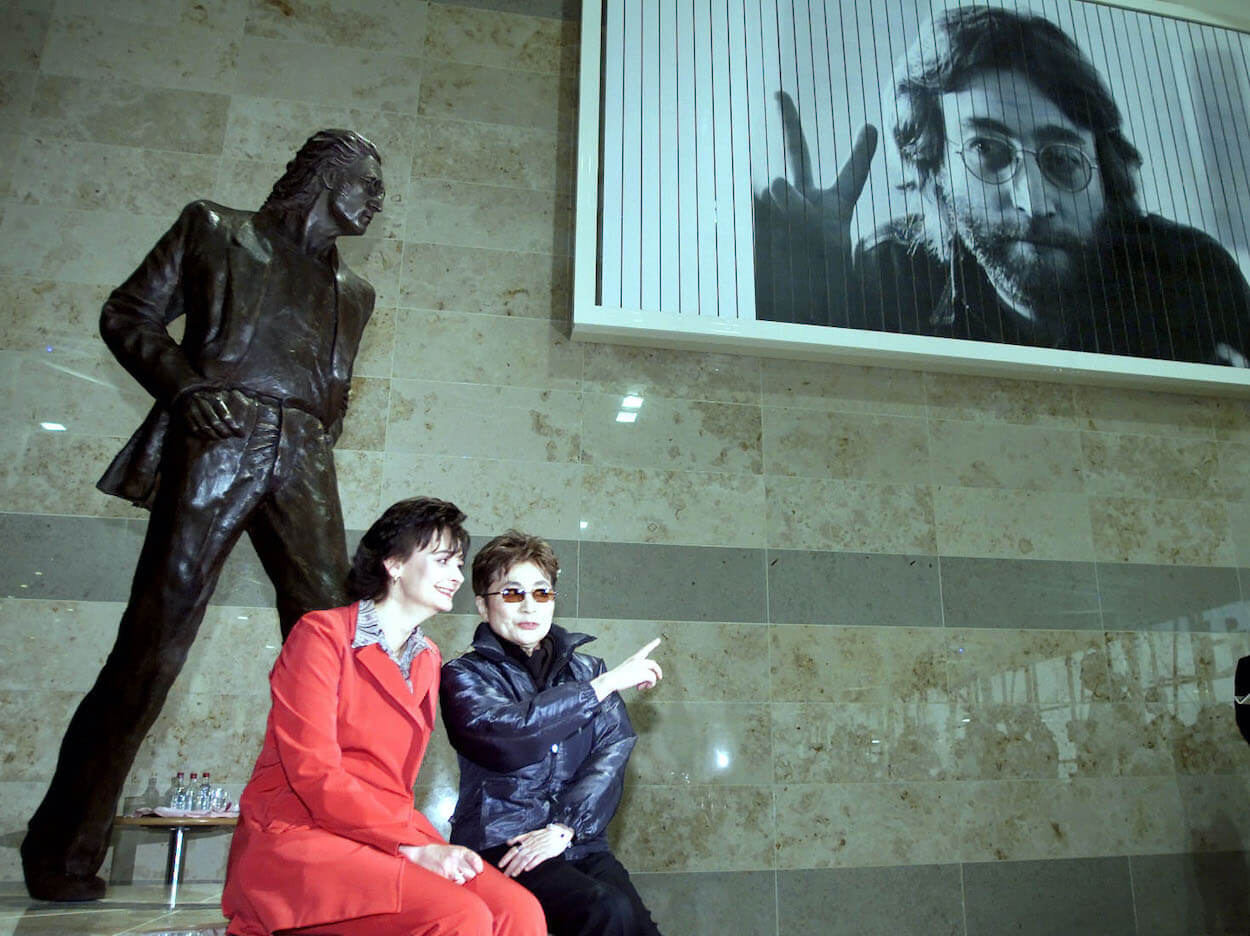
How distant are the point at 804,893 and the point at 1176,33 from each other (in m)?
5.68

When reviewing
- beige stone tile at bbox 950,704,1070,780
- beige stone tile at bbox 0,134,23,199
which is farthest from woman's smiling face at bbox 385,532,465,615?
beige stone tile at bbox 0,134,23,199

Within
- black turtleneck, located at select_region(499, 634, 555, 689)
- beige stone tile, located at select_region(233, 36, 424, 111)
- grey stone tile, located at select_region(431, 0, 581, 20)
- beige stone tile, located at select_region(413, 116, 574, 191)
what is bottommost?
black turtleneck, located at select_region(499, 634, 555, 689)

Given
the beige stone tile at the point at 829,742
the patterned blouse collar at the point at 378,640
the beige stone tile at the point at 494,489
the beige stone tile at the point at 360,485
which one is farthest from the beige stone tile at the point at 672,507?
the patterned blouse collar at the point at 378,640

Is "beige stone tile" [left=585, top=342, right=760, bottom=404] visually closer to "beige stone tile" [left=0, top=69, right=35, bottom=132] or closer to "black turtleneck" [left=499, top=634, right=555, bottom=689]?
"black turtleneck" [left=499, top=634, right=555, bottom=689]

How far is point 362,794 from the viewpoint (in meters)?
1.88

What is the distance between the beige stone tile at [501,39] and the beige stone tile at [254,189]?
98 cm

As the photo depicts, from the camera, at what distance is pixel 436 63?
5691 mm

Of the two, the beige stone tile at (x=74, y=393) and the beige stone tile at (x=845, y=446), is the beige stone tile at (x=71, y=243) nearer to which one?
the beige stone tile at (x=74, y=393)

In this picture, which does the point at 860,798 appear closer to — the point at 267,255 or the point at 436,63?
the point at 267,255

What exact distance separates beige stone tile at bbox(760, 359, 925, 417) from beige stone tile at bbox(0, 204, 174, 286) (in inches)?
130

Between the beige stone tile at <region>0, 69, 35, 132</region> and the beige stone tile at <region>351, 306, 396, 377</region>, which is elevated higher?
the beige stone tile at <region>0, 69, 35, 132</region>

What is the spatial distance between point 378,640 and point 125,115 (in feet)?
14.3

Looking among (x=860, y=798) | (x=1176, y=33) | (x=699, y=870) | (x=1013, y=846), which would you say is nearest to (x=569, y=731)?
(x=699, y=870)

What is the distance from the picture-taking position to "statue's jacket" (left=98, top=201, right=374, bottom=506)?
306 cm
